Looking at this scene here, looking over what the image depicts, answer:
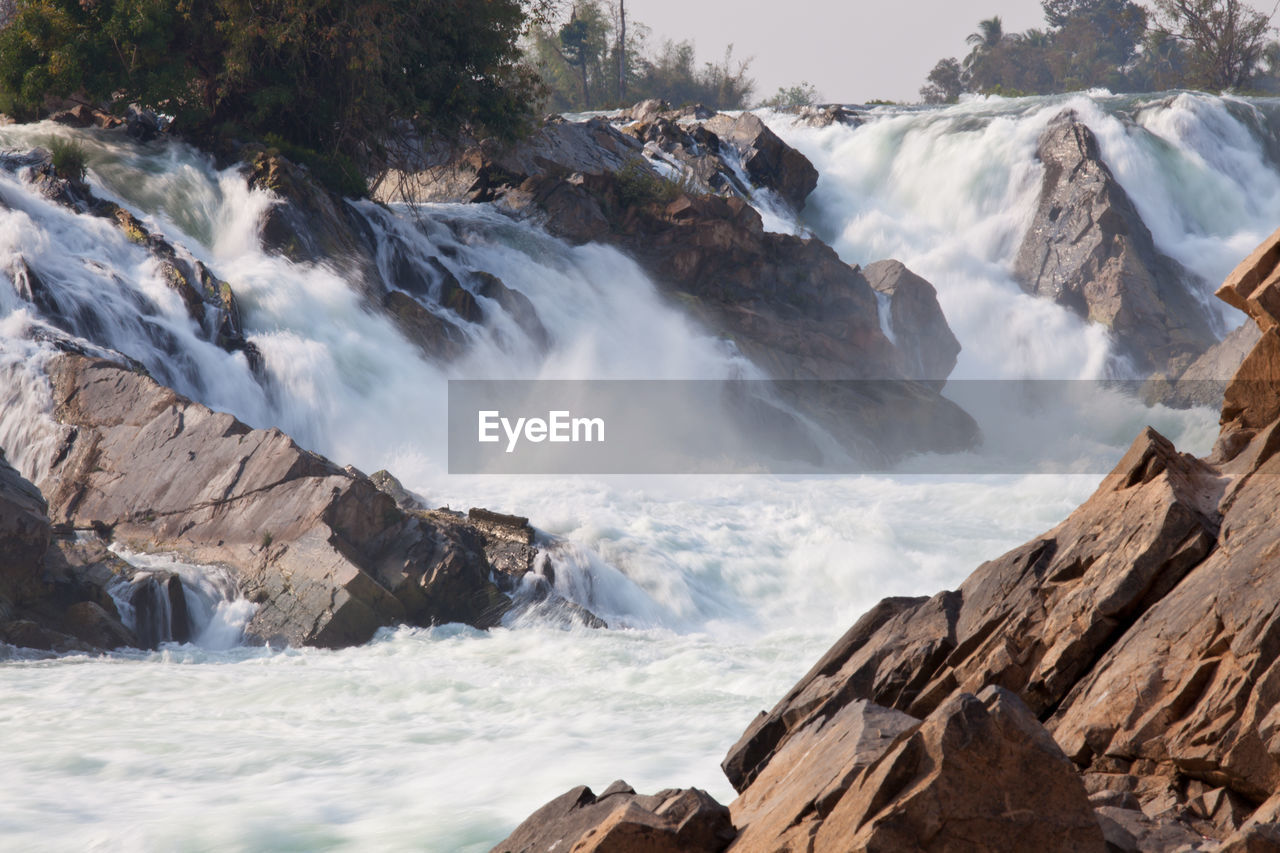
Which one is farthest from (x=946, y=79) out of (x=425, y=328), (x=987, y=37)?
(x=425, y=328)

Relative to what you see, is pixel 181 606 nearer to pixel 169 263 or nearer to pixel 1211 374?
pixel 169 263

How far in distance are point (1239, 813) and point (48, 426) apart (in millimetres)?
13290

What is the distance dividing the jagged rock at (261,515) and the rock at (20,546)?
5.83 ft

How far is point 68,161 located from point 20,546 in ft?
33.1

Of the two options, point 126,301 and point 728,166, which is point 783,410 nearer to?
point 728,166

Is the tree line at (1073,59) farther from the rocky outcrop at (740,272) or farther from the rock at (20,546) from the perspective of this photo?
the rock at (20,546)

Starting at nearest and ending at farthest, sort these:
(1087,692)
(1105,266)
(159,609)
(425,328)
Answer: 1. (1087,692)
2. (159,609)
3. (425,328)
4. (1105,266)

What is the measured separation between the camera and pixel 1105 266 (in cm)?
3347

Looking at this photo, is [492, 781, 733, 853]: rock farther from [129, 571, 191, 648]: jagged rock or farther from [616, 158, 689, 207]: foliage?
[616, 158, 689, 207]: foliage

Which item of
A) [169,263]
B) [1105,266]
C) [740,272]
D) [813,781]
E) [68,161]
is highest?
[68,161]

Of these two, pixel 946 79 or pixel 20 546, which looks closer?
pixel 20 546

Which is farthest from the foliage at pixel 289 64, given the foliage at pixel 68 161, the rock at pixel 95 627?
the rock at pixel 95 627

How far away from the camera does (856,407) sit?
87.3 ft

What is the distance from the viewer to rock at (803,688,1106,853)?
13.3ft
